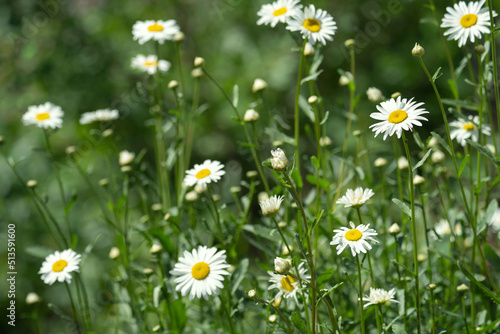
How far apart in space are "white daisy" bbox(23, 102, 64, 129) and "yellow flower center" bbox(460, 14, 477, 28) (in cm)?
75

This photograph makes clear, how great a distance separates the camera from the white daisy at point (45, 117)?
1.12 m

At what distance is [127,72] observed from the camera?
2150 mm

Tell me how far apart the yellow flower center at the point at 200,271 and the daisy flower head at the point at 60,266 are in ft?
0.73

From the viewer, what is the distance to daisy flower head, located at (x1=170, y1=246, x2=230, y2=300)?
733 millimetres

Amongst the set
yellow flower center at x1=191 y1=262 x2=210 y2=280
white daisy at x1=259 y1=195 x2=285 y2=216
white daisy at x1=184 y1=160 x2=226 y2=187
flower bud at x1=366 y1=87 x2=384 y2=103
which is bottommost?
yellow flower center at x1=191 y1=262 x2=210 y2=280

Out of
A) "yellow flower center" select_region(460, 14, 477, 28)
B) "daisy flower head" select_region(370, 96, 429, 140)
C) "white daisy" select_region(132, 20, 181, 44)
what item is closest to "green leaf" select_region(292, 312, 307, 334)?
"daisy flower head" select_region(370, 96, 429, 140)

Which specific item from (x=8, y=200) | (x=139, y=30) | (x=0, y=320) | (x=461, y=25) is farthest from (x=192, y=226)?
(x=0, y=320)

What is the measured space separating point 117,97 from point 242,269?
Result: 4.80 ft

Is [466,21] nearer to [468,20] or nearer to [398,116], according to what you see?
[468,20]

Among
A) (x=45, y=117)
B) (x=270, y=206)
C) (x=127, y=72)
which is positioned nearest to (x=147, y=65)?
(x=45, y=117)

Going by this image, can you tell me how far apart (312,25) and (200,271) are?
0.41 metres

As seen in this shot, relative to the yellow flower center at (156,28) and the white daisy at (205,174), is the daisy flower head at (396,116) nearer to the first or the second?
the white daisy at (205,174)

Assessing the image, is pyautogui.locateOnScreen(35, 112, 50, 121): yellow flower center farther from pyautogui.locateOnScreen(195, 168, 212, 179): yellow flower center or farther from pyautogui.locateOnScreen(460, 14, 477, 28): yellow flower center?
pyautogui.locateOnScreen(460, 14, 477, 28): yellow flower center

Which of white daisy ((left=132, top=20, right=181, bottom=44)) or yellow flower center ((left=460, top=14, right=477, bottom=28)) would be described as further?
white daisy ((left=132, top=20, right=181, bottom=44))
